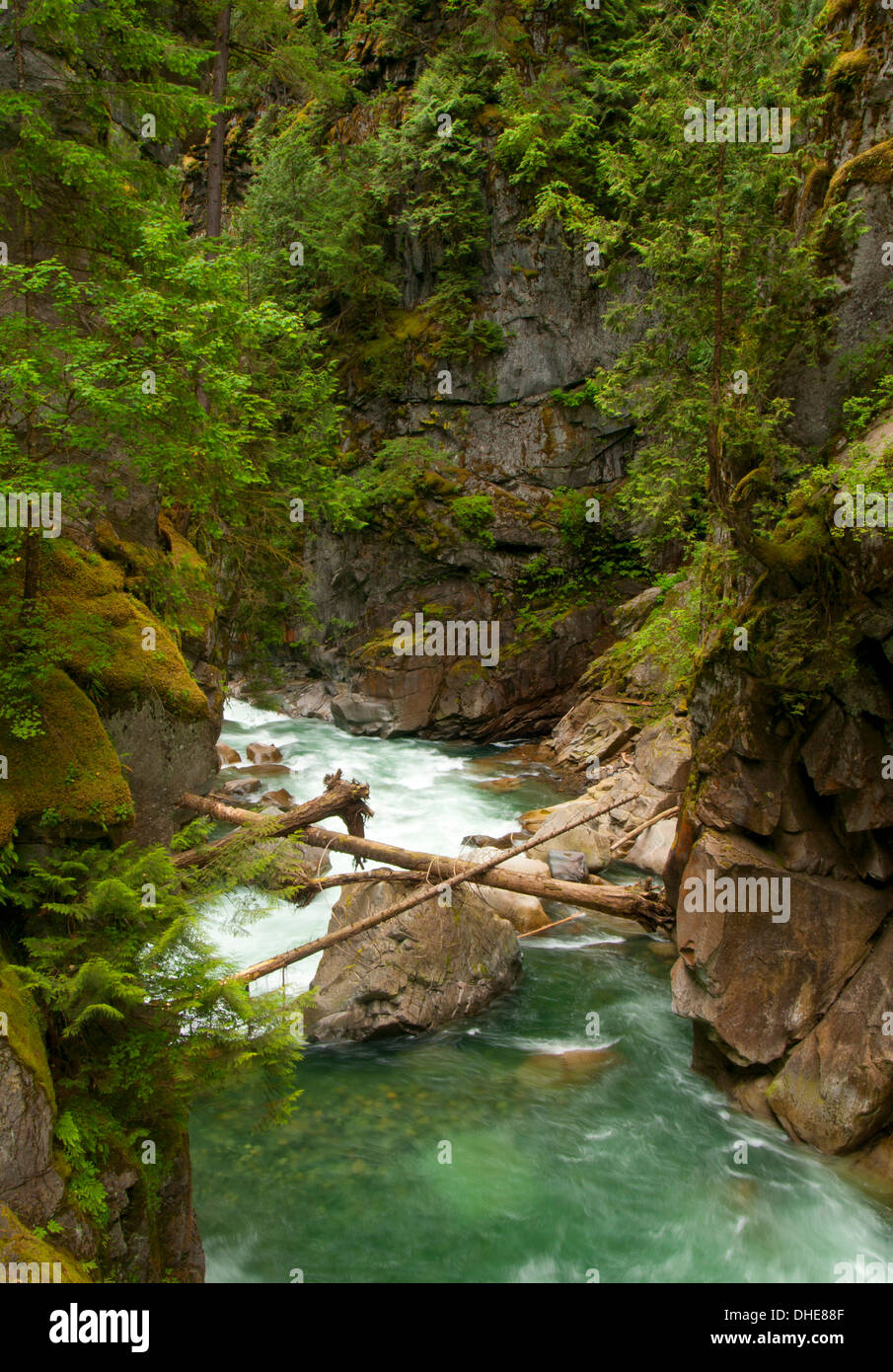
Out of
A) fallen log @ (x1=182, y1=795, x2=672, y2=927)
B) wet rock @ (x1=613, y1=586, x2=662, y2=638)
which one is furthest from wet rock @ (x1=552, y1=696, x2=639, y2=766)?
fallen log @ (x1=182, y1=795, x2=672, y2=927)

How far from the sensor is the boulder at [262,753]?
65.5ft

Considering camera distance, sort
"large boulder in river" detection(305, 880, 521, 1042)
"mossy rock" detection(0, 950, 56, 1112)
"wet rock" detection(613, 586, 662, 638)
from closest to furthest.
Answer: "mossy rock" detection(0, 950, 56, 1112), "large boulder in river" detection(305, 880, 521, 1042), "wet rock" detection(613, 586, 662, 638)

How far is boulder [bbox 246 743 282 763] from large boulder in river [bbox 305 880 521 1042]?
33.0 ft

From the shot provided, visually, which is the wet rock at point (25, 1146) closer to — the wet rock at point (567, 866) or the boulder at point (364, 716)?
the wet rock at point (567, 866)

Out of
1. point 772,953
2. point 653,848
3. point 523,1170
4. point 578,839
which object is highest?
point 772,953

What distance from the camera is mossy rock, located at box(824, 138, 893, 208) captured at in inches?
321

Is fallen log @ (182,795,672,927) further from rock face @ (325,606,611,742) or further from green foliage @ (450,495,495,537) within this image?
green foliage @ (450,495,495,537)

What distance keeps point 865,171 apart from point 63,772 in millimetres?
9538

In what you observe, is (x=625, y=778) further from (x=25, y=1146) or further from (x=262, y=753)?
(x=25, y=1146)

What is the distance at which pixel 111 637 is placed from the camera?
622cm

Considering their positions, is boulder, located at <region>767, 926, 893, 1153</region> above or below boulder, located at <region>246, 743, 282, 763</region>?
below

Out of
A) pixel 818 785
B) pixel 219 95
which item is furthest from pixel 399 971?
pixel 219 95

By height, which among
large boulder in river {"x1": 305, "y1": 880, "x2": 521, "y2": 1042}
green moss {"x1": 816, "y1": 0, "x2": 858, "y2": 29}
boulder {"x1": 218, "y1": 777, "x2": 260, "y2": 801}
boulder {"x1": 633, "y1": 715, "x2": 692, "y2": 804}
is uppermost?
green moss {"x1": 816, "y1": 0, "x2": 858, "y2": 29}
